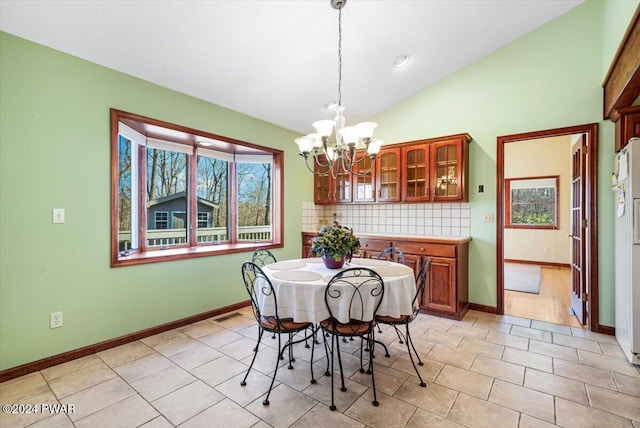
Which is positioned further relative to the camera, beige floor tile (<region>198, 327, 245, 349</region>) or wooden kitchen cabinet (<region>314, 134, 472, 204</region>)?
wooden kitchen cabinet (<region>314, 134, 472, 204</region>)

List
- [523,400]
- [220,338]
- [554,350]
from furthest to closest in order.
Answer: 1. [220,338]
2. [554,350]
3. [523,400]

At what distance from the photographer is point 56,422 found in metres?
1.77

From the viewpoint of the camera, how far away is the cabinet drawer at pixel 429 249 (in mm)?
3356

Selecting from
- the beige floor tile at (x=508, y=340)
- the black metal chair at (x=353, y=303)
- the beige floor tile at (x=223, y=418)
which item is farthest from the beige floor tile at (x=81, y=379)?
the beige floor tile at (x=508, y=340)

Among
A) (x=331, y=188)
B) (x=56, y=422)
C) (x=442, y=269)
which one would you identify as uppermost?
(x=331, y=188)

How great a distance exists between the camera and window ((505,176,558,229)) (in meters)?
6.62

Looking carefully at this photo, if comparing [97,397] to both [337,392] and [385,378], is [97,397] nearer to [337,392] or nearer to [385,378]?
[337,392]

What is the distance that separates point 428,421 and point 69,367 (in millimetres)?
2678

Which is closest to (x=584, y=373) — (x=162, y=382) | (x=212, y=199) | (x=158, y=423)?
(x=158, y=423)

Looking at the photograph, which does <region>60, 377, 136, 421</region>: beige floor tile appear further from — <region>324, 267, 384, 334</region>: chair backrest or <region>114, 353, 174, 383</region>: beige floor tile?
<region>324, 267, 384, 334</region>: chair backrest

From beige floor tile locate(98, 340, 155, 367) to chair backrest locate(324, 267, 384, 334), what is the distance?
5.81 ft

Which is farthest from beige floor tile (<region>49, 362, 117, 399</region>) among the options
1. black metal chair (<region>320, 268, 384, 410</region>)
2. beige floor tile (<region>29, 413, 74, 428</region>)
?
black metal chair (<region>320, 268, 384, 410</region>)

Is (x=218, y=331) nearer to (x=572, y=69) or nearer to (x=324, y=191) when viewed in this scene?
(x=324, y=191)

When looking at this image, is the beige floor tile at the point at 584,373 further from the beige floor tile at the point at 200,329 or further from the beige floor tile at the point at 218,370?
the beige floor tile at the point at 200,329
